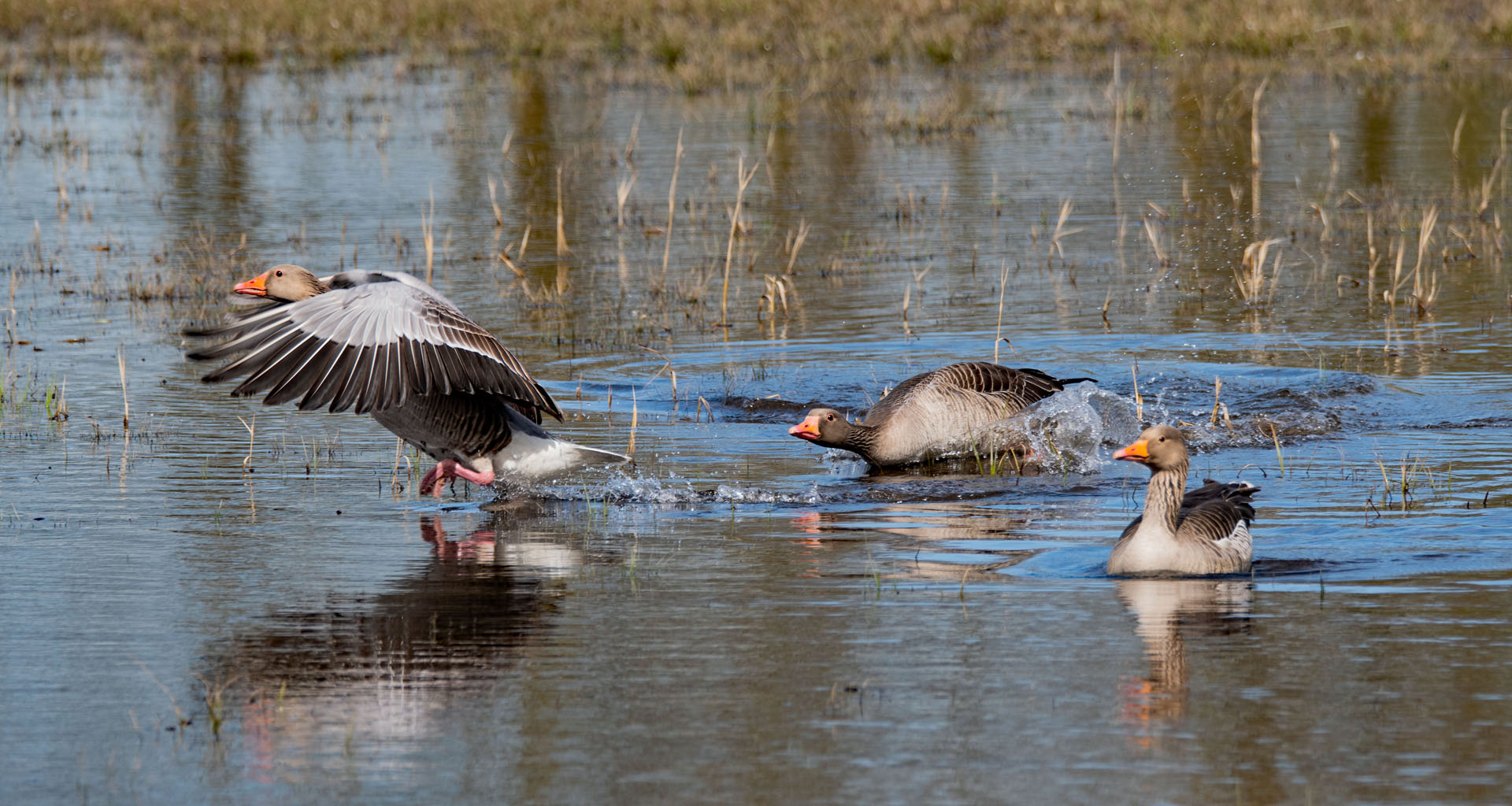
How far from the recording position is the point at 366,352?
7.77 meters

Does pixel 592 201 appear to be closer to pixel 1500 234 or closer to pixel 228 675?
pixel 1500 234

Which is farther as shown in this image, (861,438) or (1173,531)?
(861,438)

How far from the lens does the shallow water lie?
5.12 m

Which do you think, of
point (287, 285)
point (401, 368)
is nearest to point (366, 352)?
point (401, 368)

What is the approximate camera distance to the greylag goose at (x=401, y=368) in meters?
7.59

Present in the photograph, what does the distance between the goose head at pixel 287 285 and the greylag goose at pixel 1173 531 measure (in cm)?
379

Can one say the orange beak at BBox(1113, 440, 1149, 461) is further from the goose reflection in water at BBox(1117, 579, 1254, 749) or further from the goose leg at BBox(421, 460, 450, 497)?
the goose leg at BBox(421, 460, 450, 497)

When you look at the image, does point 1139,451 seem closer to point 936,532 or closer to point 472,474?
point 936,532

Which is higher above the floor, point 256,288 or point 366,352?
point 256,288

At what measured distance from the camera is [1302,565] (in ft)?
23.2

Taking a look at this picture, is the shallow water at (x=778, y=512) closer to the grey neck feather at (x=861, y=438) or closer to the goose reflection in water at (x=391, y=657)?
the goose reflection in water at (x=391, y=657)

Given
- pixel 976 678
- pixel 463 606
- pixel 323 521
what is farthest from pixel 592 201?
pixel 976 678

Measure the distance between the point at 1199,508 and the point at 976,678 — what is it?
5.88 ft

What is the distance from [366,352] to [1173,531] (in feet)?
10.9
